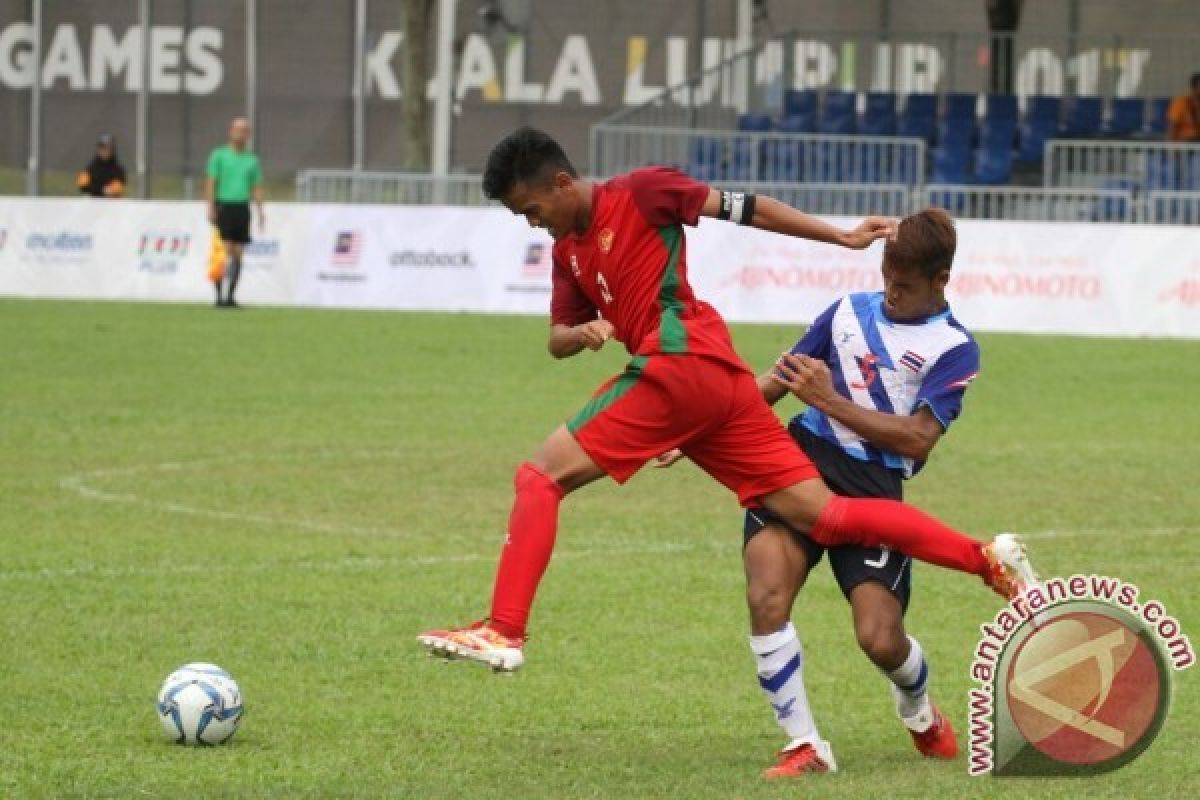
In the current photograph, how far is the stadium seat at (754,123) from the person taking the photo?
34.2 meters

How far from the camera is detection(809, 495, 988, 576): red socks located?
7.06 metres

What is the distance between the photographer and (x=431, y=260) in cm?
2855

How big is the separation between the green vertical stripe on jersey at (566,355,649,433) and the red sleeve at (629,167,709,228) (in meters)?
0.40

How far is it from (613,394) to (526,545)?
19.9 inches

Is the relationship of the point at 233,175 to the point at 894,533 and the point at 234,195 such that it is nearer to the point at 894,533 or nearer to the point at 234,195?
the point at 234,195

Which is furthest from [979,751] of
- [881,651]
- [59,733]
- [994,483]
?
[994,483]

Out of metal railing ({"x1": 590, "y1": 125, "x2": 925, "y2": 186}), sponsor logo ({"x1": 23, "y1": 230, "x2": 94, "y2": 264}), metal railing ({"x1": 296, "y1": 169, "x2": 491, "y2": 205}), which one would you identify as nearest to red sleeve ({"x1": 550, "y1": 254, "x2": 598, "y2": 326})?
metal railing ({"x1": 296, "y1": 169, "x2": 491, "y2": 205})

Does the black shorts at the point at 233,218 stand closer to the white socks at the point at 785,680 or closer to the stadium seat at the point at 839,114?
the stadium seat at the point at 839,114

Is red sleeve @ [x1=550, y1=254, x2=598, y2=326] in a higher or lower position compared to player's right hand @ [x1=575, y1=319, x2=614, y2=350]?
higher

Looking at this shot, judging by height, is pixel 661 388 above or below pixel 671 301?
below

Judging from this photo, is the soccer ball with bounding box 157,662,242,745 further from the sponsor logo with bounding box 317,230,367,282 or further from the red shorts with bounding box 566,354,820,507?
the sponsor logo with bounding box 317,230,367,282

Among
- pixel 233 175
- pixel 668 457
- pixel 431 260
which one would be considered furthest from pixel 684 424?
pixel 431 260

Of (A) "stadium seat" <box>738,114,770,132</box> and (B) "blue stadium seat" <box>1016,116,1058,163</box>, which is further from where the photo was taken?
(A) "stadium seat" <box>738,114,770,132</box>

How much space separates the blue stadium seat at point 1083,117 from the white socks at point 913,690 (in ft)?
88.6
